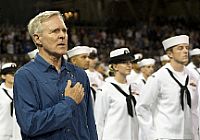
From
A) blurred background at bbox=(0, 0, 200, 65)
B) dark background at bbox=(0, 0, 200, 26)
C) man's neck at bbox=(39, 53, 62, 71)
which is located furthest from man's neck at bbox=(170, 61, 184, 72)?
dark background at bbox=(0, 0, 200, 26)

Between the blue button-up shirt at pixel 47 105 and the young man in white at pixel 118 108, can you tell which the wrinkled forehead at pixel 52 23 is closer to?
the blue button-up shirt at pixel 47 105

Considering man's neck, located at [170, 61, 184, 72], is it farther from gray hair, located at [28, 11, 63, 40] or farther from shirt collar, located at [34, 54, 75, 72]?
gray hair, located at [28, 11, 63, 40]

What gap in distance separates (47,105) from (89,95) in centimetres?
48

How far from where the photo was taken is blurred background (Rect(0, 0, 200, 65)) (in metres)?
20.3

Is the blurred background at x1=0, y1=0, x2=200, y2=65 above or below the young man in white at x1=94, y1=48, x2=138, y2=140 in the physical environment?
below

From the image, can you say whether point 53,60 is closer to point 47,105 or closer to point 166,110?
point 47,105

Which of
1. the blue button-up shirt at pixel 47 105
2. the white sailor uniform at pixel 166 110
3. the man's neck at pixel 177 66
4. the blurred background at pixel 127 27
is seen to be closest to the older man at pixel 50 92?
the blue button-up shirt at pixel 47 105

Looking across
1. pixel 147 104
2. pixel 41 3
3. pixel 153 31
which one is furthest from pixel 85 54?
pixel 153 31

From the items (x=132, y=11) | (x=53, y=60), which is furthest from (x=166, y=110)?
(x=132, y=11)

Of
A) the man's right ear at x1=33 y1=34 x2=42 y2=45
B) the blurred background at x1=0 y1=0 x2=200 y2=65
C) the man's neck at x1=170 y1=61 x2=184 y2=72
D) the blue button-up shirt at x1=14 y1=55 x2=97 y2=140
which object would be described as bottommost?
the blurred background at x1=0 y1=0 x2=200 y2=65

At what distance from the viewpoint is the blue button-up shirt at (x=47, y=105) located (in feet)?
12.2

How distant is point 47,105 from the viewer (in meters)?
3.83

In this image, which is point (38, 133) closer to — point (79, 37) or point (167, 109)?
point (167, 109)

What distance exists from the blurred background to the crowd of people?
7230mm
